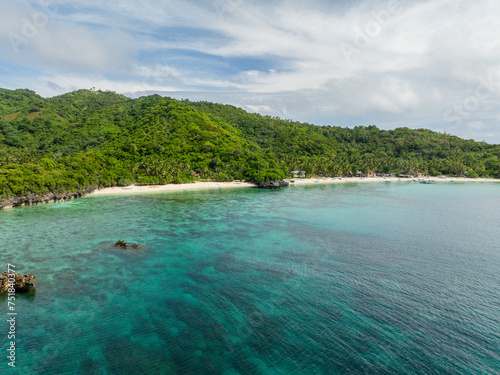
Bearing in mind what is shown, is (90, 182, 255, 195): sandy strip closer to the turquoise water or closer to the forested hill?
the forested hill

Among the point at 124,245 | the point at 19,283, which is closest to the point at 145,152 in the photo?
the point at 124,245

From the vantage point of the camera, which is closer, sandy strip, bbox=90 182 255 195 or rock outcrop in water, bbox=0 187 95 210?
rock outcrop in water, bbox=0 187 95 210

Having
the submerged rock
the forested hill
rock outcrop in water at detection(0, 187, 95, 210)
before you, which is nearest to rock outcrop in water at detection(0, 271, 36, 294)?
the submerged rock

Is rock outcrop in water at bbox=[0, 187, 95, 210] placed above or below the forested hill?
below

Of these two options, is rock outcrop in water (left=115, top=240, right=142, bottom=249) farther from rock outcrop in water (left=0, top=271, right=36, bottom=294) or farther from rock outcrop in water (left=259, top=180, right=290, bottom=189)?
rock outcrop in water (left=259, top=180, right=290, bottom=189)

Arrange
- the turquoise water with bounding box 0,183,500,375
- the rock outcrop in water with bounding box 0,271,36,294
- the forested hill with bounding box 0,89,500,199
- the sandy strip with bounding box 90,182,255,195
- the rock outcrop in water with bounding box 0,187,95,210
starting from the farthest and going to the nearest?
the forested hill with bounding box 0,89,500,199 < the sandy strip with bounding box 90,182,255,195 < the rock outcrop in water with bounding box 0,187,95,210 < the rock outcrop in water with bounding box 0,271,36,294 < the turquoise water with bounding box 0,183,500,375

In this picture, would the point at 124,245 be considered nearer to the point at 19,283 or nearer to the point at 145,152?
the point at 19,283

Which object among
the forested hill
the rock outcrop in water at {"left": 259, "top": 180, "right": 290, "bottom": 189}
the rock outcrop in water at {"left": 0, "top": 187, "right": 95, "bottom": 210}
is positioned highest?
the forested hill

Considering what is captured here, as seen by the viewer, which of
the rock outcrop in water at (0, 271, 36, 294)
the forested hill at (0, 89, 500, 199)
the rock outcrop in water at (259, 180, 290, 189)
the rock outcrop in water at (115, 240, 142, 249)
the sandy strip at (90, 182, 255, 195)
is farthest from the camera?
the rock outcrop in water at (259, 180, 290, 189)
